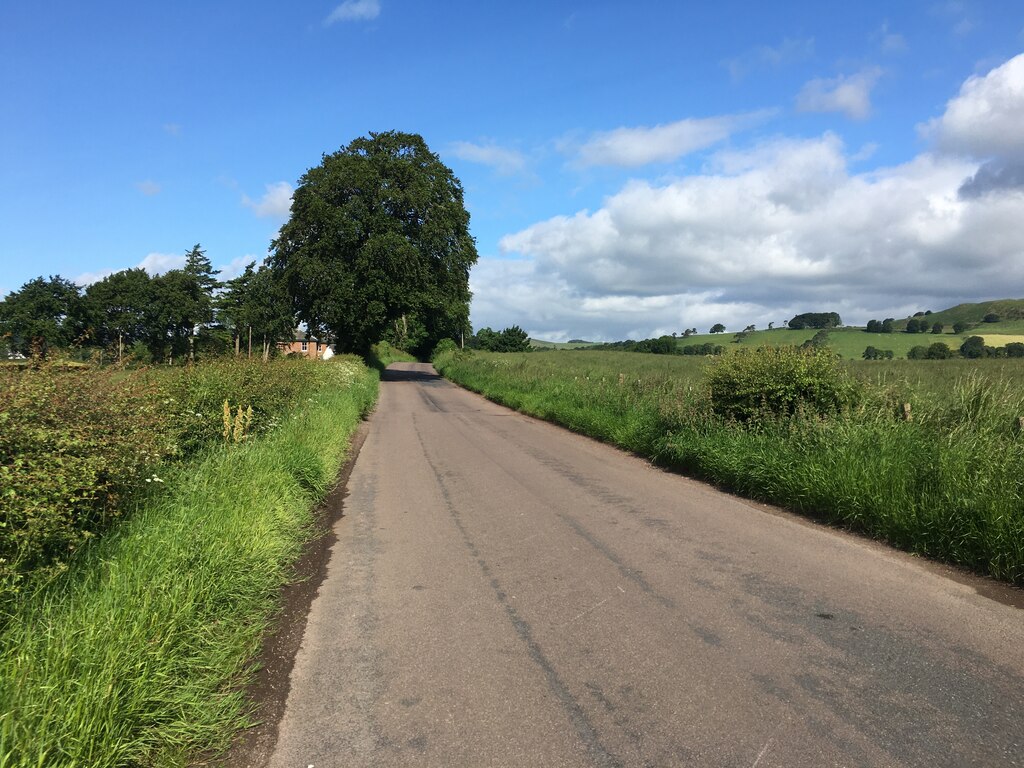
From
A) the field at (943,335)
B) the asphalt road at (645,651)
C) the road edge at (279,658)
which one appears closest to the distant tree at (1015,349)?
the field at (943,335)

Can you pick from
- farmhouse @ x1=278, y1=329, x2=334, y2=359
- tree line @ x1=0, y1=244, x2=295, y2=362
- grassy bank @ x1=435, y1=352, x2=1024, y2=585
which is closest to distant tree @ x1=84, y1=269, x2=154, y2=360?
tree line @ x1=0, y1=244, x2=295, y2=362

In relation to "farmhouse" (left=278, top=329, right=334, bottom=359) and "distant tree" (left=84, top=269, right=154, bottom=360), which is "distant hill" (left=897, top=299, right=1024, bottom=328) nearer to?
"farmhouse" (left=278, top=329, right=334, bottom=359)

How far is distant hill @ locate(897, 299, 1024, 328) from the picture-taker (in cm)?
4327

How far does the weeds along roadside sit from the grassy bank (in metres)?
5.93

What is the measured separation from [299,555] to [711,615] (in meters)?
3.77

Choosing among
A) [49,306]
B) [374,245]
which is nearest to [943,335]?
[374,245]

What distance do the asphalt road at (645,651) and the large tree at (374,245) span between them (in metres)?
32.8

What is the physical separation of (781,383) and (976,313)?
166 ft

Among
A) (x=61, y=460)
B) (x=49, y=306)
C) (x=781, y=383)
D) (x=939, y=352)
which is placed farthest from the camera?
(x=49, y=306)

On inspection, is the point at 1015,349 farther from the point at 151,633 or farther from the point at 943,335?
the point at 151,633

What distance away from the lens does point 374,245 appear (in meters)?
37.9

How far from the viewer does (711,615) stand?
4484mm

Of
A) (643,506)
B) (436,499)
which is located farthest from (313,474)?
(643,506)

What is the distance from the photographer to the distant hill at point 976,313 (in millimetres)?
43266
